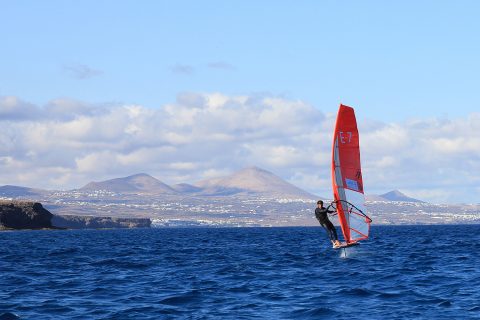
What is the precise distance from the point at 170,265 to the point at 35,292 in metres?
17.2

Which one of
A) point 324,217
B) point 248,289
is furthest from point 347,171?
point 248,289

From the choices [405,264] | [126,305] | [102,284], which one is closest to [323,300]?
[126,305]

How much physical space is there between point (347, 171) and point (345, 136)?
2.10m

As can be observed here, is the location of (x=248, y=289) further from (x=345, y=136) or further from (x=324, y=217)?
(x=345, y=136)

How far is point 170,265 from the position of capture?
5516 centimetres

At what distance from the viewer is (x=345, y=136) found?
47062 mm

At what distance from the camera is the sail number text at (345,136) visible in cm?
4691

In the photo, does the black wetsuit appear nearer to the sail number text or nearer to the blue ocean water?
the blue ocean water

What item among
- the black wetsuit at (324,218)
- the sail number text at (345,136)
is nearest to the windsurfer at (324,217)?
the black wetsuit at (324,218)

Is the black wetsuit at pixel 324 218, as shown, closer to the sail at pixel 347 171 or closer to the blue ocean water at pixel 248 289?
the sail at pixel 347 171

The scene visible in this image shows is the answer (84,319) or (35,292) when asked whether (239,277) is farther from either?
(84,319)

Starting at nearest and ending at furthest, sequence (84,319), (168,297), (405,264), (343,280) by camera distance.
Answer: (84,319)
(168,297)
(343,280)
(405,264)

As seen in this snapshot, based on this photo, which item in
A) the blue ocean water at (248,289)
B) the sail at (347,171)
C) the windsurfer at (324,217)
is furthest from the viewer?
the windsurfer at (324,217)

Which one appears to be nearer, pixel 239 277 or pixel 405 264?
pixel 239 277
